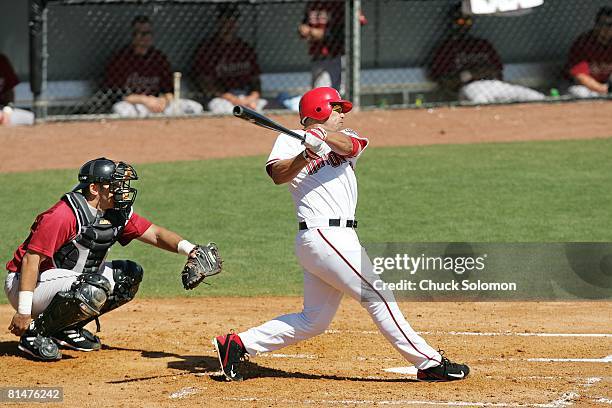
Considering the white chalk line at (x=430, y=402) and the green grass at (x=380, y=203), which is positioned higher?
the green grass at (x=380, y=203)

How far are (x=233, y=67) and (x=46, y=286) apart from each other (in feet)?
27.4

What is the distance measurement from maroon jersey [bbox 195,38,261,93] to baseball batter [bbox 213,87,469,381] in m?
8.68

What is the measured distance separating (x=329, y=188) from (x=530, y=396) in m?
1.50

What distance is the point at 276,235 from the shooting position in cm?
1080

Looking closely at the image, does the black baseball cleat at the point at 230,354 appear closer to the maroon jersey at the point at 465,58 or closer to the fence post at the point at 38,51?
the fence post at the point at 38,51

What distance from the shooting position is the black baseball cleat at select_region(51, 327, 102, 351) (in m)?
7.16

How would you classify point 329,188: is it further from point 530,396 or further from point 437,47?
point 437,47

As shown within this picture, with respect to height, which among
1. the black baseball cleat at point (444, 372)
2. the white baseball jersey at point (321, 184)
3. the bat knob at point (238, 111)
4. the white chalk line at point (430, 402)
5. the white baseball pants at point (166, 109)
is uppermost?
the white baseball pants at point (166, 109)

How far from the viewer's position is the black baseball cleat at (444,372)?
20.4 ft

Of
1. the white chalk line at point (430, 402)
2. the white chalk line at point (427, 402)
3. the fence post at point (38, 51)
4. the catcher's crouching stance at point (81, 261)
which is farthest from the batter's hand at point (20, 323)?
the fence post at point (38, 51)

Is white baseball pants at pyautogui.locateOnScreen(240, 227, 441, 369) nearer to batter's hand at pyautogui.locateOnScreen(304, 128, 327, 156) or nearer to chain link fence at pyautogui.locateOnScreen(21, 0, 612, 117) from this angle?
batter's hand at pyautogui.locateOnScreen(304, 128, 327, 156)

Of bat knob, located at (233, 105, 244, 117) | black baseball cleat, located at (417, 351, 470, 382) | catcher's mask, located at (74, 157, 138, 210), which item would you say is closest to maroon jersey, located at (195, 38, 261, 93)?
catcher's mask, located at (74, 157, 138, 210)

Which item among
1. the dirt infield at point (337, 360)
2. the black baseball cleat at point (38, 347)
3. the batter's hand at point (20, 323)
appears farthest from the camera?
the black baseball cleat at point (38, 347)

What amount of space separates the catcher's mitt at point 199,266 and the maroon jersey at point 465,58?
30.1ft
